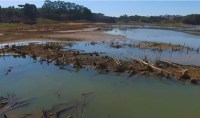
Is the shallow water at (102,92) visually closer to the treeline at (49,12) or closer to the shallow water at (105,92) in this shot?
the shallow water at (105,92)

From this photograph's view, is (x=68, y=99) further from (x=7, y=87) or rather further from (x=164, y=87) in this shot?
(x=164, y=87)

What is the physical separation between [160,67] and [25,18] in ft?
270

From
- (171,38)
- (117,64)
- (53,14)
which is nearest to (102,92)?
(117,64)

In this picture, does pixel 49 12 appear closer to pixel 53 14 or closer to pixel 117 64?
pixel 53 14

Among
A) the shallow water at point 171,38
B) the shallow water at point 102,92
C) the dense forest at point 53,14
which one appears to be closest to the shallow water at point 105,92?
the shallow water at point 102,92

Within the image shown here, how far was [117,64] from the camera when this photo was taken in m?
26.8

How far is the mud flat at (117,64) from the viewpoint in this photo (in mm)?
24156

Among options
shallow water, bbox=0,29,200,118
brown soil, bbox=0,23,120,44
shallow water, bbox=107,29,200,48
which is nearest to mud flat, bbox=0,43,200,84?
shallow water, bbox=0,29,200,118

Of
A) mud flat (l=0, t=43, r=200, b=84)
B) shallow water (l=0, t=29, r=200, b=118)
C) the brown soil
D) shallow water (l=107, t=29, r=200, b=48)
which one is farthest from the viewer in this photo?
the brown soil

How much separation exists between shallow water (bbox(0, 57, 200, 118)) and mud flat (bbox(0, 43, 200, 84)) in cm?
91

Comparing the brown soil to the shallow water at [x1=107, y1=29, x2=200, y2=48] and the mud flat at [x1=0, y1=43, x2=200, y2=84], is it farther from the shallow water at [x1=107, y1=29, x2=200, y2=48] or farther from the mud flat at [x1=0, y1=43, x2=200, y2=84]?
the mud flat at [x1=0, y1=43, x2=200, y2=84]

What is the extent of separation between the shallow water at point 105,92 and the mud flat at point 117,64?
91cm

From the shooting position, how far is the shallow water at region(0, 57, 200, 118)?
16922 mm

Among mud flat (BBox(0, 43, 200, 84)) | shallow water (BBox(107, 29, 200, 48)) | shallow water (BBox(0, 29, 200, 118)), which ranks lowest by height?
shallow water (BBox(107, 29, 200, 48))
